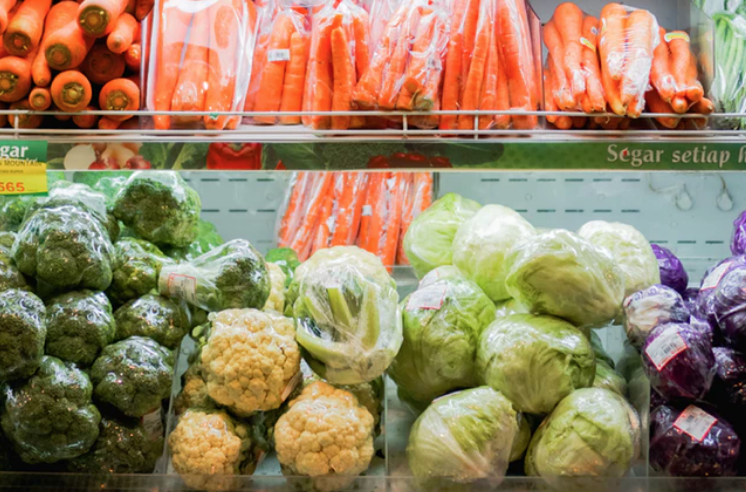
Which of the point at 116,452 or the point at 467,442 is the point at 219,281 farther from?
the point at 467,442

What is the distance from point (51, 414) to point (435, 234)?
1.04 meters

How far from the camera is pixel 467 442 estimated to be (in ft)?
4.68

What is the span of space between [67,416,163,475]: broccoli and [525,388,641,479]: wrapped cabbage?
784 millimetres

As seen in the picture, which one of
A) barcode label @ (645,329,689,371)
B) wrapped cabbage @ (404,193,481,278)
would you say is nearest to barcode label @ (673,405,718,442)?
barcode label @ (645,329,689,371)

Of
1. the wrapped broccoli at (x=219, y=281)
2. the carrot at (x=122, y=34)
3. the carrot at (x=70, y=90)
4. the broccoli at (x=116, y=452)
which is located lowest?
the broccoli at (x=116, y=452)

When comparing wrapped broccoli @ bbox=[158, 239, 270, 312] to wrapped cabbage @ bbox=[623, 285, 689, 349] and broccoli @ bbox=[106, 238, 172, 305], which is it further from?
wrapped cabbage @ bbox=[623, 285, 689, 349]

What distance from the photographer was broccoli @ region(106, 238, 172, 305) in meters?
1.62

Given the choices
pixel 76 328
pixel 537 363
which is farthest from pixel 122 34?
pixel 537 363

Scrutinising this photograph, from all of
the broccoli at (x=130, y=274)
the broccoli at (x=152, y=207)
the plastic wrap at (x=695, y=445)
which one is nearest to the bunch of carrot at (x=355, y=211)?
the broccoli at (x=152, y=207)

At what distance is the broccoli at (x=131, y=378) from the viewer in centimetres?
144

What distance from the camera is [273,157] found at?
1.46 meters

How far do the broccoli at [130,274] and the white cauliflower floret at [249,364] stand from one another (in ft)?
0.72

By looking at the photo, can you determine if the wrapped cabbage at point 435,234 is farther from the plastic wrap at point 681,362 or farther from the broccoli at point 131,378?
the broccoli at point 131,378

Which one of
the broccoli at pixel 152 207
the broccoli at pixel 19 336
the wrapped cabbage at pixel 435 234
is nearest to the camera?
the broccoli at pixel 19 336
